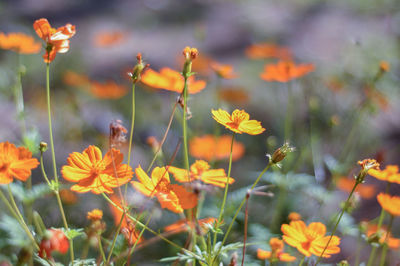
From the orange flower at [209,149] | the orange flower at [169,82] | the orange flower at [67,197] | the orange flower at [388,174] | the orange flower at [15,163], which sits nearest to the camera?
the orange flower at [15,163]

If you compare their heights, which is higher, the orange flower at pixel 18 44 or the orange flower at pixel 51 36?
the orange flower at pixel 51 36

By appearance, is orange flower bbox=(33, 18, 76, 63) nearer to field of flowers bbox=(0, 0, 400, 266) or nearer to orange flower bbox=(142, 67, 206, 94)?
field of flowers bbox=(0, 0, 400, 266)

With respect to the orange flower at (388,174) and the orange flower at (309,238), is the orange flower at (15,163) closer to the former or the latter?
the orange flower at (309,238)

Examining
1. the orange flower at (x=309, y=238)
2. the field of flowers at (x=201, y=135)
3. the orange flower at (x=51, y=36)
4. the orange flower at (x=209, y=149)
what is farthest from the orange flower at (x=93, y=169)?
the orange flower at (x=209, y=149)

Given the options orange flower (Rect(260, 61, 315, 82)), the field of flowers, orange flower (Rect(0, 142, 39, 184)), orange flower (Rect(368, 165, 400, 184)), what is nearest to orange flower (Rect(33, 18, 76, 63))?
the field of flowers

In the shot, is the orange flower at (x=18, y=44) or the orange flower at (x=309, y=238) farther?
the orange flower at (x=18, y=44)

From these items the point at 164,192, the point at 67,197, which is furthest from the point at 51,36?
the point at 67,197
